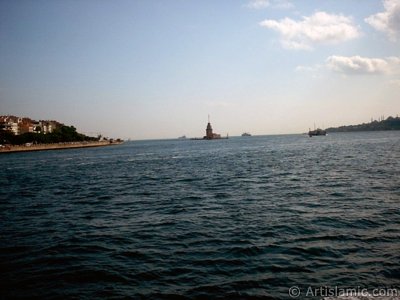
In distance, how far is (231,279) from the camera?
9.38 m

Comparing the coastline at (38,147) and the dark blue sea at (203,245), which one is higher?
the coastline at (38,147)

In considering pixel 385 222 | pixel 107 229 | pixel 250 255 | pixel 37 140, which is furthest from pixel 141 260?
pixel 37 140

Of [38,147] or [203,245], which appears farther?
[38,147]

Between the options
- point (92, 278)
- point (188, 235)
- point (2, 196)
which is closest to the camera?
point (92, 278)

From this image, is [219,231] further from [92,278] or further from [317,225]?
[92,278]

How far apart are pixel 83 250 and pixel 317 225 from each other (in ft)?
34.7

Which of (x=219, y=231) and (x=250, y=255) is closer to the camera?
(x=250, y=255)

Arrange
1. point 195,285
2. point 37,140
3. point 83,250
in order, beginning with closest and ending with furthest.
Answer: point 195,285 < point 83,250 < point 37,140

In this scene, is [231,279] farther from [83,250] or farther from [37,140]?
[37,140]

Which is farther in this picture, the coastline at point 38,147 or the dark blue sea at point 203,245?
the coastline at point 38,147

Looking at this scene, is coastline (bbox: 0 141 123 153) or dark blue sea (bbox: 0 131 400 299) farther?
coastline (bbox: 0 141 123 153)

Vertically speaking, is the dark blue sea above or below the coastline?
below

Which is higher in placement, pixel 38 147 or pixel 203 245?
pixel 38 147

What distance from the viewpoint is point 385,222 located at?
14.9 meters
